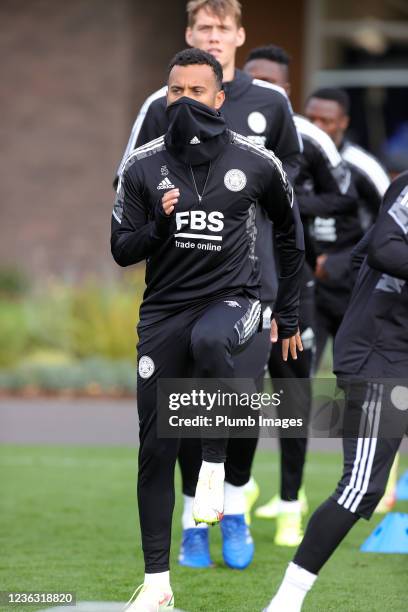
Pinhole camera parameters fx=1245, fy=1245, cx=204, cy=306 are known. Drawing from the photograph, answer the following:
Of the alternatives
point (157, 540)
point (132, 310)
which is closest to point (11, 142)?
point (132, 310)

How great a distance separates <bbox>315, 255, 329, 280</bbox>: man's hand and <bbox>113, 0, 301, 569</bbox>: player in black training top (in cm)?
139

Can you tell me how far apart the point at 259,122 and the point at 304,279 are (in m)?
1.26

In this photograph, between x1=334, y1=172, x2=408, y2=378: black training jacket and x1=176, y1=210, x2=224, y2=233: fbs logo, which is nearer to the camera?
x1=334, y1=172, x2=408, y2=378: black training jacket

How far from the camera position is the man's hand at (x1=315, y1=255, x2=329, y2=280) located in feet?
26.1

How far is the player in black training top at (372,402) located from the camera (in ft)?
16.9

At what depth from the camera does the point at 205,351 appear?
522 centimetres

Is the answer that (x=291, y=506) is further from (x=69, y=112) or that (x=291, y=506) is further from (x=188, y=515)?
(x=69, y=112)

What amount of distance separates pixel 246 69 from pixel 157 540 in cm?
347

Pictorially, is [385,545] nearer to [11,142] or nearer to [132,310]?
[132,310]

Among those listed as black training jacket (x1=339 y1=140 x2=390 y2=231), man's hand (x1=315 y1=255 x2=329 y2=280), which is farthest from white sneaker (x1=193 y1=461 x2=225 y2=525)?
black training jacket (x1=339 y1=140 x2=390 y2=231)

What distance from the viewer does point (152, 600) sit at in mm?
5316

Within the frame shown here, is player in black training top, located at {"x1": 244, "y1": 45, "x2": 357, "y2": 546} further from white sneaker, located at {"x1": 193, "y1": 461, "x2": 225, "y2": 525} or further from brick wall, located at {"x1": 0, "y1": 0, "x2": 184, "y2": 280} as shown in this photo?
brick wall, located at {"x1": 0, "y1": 0, "x2": 184, "y2": 280}

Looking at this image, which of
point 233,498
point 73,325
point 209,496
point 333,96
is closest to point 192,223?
point 209,496

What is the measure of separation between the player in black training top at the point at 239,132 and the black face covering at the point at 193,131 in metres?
0.92
